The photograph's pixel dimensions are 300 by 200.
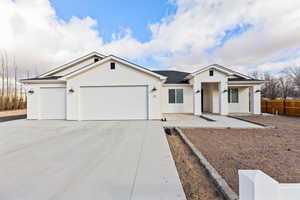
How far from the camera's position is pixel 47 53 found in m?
30.1

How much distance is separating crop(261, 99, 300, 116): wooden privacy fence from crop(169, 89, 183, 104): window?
10.1 metres

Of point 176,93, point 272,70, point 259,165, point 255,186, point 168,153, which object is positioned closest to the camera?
point 255,186

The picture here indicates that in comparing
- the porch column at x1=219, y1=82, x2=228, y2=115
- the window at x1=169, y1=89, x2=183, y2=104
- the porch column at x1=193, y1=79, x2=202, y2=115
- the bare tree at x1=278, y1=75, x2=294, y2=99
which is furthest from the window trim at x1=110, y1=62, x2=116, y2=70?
the bare tree at x1=278, y1=75, x2=294, y2=99

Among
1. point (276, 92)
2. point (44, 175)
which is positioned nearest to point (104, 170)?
point (44, 175)

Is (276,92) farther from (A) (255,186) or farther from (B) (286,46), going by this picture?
(A) (255,186)

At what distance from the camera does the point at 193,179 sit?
348 cm

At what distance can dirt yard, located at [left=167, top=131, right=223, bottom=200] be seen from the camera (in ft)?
9.51

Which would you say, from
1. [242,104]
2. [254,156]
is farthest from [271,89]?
[254,156]

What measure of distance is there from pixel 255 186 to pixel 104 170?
11.4 ft

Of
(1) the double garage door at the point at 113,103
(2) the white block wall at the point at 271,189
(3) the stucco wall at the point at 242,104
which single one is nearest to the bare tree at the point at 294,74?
(3) the stucco wall at the point at 242,104

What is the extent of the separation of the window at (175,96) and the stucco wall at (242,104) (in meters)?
5.30

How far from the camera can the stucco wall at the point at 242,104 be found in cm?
1655

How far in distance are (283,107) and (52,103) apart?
21.8 m

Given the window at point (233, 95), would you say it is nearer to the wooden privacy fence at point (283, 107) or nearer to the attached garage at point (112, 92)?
the wooden privacy fence at point (283, 107)
